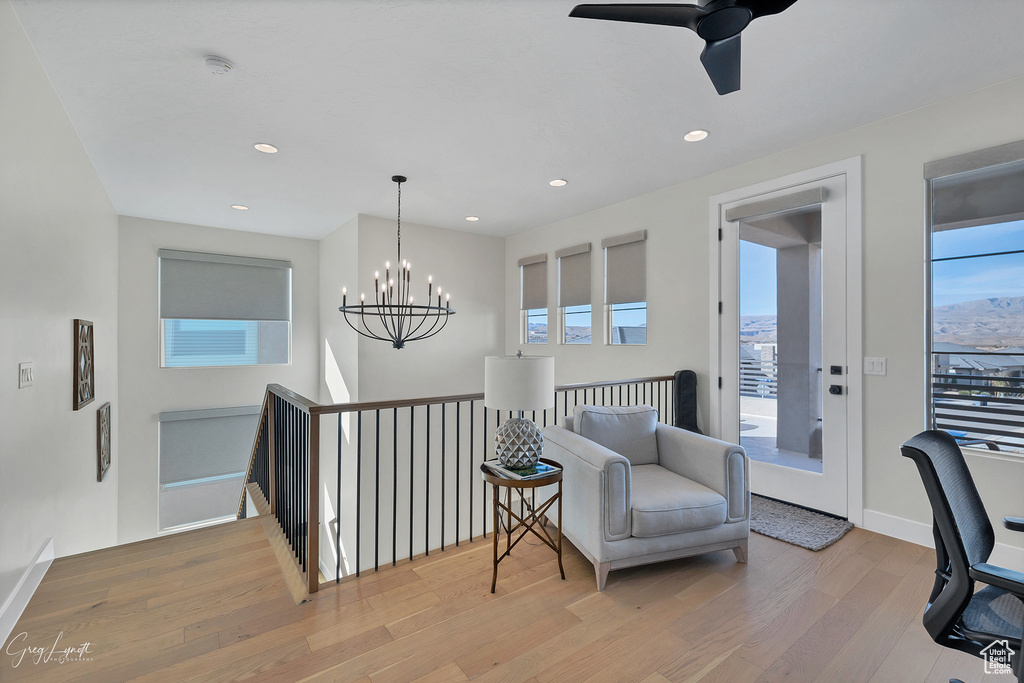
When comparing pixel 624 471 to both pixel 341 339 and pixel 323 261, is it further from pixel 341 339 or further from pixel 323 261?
pixel 323 261

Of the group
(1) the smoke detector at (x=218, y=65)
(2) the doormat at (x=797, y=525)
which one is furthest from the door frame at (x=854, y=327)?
(1) the smoke detector at (x=218, y=65)

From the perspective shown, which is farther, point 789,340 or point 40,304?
point 789,340

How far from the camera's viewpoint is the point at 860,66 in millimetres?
2365

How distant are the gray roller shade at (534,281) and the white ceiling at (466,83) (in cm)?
178

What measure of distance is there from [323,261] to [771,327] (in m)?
5.43

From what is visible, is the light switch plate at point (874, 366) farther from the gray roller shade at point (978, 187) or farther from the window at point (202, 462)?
the window at point (202, 462)

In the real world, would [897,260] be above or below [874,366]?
above

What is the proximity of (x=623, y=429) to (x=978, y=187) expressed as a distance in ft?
7.95

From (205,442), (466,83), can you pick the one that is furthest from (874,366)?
(205,442)

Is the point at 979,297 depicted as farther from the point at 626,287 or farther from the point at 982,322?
the point at 626,287

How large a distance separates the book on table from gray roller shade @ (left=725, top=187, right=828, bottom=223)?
2582mm

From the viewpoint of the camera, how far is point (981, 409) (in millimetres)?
2557

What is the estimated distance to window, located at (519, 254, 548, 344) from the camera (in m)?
5.73

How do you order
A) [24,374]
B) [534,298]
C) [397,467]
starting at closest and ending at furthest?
[24,374] → [397,467] → [534,298]
